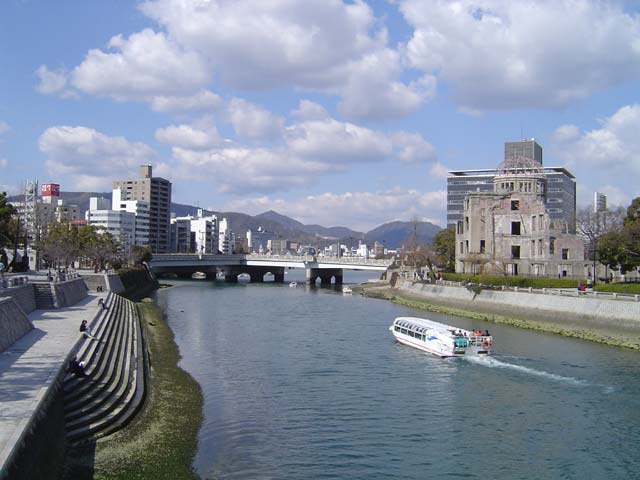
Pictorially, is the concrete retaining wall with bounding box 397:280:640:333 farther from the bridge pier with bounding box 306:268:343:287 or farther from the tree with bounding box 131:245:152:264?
the bridge pier with bounding box 306:268:343:287

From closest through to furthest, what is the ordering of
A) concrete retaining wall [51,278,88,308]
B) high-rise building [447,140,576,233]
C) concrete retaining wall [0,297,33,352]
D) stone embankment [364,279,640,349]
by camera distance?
concrete retaining wall [0,297,33,352] < stone embankment [364,279,640,349] < concrete retaining wall [51,278,88,308] < high-rise building [447,140,576,233]

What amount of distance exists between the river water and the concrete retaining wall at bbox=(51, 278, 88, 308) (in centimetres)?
1005

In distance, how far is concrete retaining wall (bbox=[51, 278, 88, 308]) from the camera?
49.9 m

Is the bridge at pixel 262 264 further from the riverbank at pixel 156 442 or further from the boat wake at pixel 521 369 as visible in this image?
the riverbank at pixel 156 442

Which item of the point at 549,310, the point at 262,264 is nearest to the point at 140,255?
the point at 262,264

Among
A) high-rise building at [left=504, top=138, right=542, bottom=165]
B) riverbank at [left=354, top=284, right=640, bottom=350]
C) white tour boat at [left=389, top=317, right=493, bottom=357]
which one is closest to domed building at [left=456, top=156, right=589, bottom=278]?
riverbank at [left=354, top=284, right=640, bottom=350]

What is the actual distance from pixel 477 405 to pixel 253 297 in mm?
70480

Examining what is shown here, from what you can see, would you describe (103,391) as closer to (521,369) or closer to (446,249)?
(521,369)

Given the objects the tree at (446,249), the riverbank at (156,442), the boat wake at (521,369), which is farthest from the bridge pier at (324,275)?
the riverbank at (156,442)

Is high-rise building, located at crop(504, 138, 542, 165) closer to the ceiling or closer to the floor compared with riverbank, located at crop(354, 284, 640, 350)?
closer to the ceiling

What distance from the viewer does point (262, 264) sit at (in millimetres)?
143000

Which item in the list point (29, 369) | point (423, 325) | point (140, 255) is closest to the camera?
point (29, 369)

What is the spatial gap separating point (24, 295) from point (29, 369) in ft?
69.2

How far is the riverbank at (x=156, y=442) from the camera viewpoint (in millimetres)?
19656
